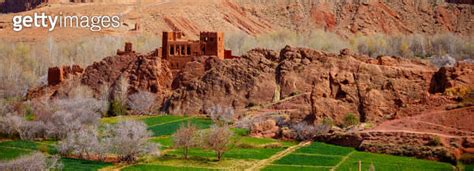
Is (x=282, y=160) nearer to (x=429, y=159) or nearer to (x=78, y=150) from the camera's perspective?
(x=429, y=159)

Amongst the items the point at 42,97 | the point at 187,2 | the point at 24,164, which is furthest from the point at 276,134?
the point at 187,2

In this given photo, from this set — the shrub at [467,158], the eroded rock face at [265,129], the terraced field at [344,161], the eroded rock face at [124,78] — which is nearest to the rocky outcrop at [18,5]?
the eroded rock face at [124,78]

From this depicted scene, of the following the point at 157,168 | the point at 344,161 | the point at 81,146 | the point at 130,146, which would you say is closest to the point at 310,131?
the point at 344,161

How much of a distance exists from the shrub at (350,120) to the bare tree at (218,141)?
440 cm

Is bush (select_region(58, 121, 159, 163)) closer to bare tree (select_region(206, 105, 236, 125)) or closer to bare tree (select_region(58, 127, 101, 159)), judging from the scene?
bare tree (select_region(58, 127, 101, 159))

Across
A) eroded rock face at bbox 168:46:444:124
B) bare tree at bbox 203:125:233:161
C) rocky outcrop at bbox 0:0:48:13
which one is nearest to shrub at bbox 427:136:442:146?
eroded rock face at bbox 168:46:444:124

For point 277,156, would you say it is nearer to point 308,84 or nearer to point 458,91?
point 458,91

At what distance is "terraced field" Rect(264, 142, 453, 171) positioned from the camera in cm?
2502

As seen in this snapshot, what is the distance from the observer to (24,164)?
2252 cm

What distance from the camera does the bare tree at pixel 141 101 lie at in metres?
41.4

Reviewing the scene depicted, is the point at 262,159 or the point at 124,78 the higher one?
the point at 124,78

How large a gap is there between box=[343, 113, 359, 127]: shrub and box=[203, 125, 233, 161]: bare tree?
4.40 metres

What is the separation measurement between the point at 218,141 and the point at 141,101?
14.9m

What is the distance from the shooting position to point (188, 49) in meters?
46.3
